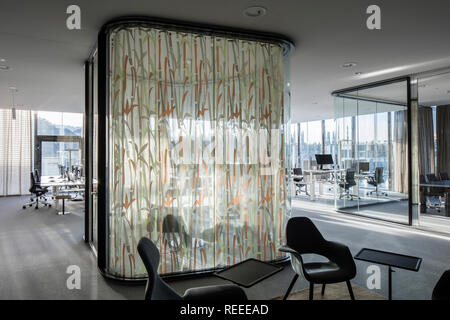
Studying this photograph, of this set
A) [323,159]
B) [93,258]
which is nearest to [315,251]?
[93,258]

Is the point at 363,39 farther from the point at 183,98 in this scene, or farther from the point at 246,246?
the point at 246,246

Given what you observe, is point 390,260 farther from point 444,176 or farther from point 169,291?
point 444,176

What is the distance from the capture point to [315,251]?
10.9 feet

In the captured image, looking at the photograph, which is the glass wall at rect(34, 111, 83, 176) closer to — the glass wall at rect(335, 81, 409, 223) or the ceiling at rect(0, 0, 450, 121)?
the ceiling at rect(0, 0, 450, 121)

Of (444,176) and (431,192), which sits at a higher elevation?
(444,176)

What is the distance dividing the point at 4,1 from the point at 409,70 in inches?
253

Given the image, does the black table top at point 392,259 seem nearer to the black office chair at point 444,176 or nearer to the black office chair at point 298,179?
the black office chair at point 444,176

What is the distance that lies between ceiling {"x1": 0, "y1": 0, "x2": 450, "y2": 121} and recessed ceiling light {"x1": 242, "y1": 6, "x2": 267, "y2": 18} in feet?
0.21

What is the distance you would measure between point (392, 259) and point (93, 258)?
389cm

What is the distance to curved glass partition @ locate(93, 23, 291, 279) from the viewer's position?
367 cm

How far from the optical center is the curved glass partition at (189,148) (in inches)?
144

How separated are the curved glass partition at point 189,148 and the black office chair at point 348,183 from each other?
4038mm

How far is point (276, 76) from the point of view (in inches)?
169

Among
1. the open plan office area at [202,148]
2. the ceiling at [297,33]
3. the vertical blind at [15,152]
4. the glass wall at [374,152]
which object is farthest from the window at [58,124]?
the glass wall at [374,152]
